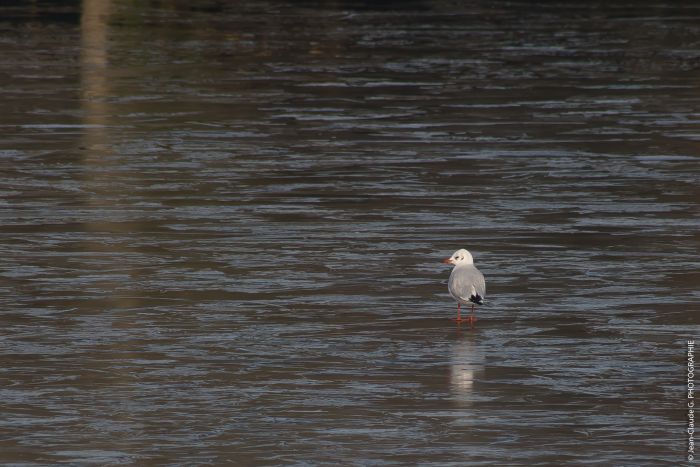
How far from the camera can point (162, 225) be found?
45.8ft

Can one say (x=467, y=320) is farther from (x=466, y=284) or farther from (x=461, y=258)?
(x=461, y=258)

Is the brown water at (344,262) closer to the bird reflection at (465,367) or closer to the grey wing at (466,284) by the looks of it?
the bird reflection at (465,367)

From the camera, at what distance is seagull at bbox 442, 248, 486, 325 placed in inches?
414

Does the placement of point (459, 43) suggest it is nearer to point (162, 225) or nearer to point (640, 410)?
point (162, 225)

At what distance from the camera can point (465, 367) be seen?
9.63 meters

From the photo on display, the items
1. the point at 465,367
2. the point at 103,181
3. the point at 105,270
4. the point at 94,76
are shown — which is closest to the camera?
the point at 465,367

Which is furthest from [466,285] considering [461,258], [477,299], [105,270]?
[105,270]

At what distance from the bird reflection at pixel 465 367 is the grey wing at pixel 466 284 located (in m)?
0.25

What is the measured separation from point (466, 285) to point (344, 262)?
2.04 meters

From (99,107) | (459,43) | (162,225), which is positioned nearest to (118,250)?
(162,225)

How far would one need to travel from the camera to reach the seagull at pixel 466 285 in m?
10.5

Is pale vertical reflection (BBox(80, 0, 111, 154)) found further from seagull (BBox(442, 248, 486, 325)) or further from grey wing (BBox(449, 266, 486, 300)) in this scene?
grey wing (BBox(449, 266, 486, 300))

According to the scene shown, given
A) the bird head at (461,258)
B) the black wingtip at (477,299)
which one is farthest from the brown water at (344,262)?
the bird head at (461,258)

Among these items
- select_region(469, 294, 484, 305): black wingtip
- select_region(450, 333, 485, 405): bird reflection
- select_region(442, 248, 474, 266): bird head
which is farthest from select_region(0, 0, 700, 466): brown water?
select_region(442, 248, 474, 266): bird head
